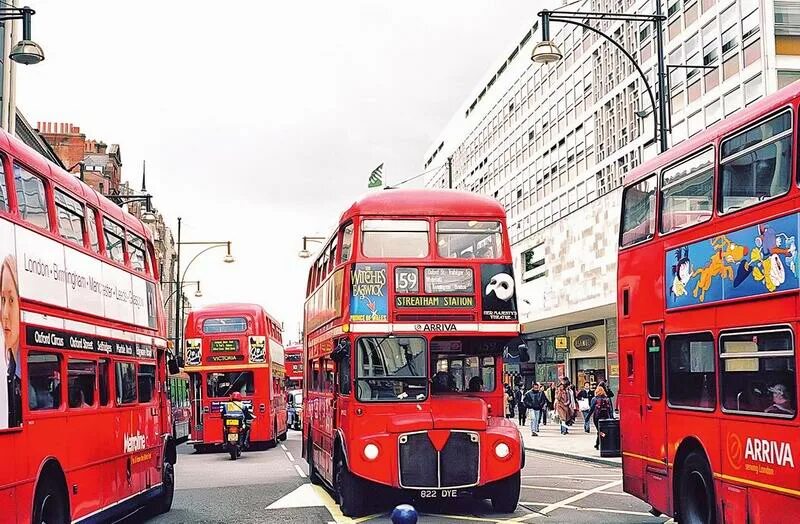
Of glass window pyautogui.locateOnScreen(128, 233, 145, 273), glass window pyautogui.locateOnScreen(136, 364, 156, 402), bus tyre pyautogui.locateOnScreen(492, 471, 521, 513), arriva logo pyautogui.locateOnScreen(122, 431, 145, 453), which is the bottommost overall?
bus tyre pyautogui.locateOnScreen(492, 471, 521, 513)

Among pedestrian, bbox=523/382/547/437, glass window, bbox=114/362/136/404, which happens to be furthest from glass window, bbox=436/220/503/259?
pedestrian, bbox=523/382/547/437

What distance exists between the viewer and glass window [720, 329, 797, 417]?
343 inches

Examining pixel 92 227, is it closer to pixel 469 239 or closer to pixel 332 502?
pixel 469 239

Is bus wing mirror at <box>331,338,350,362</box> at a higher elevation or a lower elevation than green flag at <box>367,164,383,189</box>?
lower

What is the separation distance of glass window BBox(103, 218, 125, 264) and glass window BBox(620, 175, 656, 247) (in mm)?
6304

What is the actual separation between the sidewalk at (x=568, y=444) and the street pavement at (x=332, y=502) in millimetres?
486

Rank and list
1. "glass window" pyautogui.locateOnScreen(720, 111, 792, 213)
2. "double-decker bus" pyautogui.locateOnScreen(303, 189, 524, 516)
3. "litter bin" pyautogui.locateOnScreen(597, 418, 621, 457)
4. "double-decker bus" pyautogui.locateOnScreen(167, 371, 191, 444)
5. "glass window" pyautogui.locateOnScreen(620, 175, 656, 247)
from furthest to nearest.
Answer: "double-decker bus" pyautogui.locateOnScreen(167, 371, 191, 444), "litter bin" pyautogui.locateOnScreen(597, 418, 621, 457), "double-decker bus" pyautogui.locateOnScreen(303, 189, 524, 516), "glass window" pyautogui.locateOnScreen(620, 175, 656, 247), "glass window" pyautogui.locateOnScreen(720, 111, 792, 213)

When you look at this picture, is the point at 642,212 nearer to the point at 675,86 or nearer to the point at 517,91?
the point at 675,86

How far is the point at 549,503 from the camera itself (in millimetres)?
15156

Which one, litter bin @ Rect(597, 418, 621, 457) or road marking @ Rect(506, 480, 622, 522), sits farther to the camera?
litter bin @ Rect(597, 418, 621, 457)

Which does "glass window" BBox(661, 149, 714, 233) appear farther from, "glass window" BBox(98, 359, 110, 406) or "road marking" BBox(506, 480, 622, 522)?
"glass window" BBox(98, 359, 110, 406)

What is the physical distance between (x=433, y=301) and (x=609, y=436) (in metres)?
7.12

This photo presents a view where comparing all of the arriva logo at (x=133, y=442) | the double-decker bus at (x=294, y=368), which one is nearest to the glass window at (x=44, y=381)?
the arriva logo at (x=133, y=442)

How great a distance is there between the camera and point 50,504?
10.0 meters
